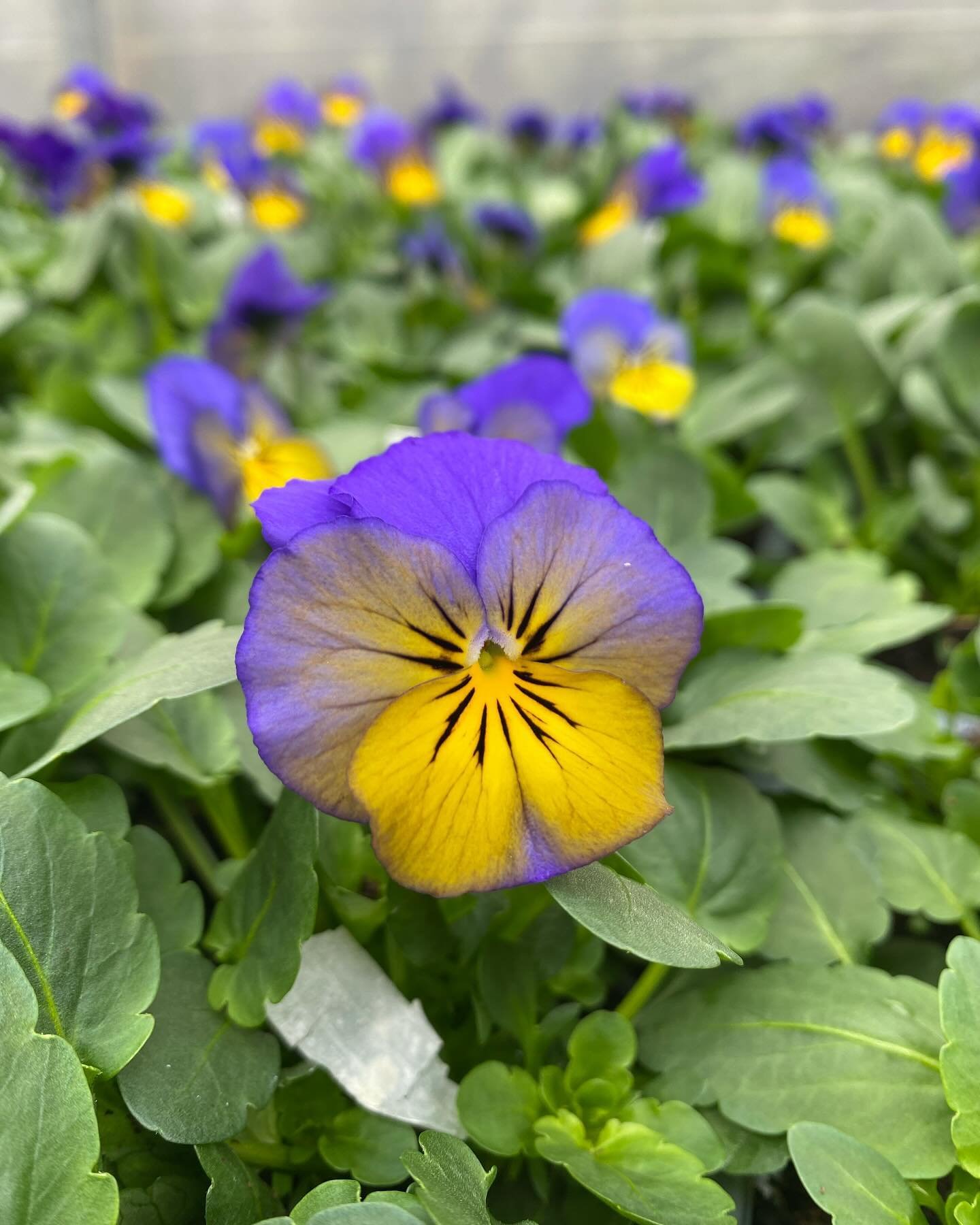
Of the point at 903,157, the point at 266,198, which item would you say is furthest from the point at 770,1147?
the point at 903,157

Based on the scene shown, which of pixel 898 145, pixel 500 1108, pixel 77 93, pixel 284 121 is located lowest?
pixel 898 145

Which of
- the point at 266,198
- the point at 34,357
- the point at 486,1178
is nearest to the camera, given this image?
the point at 486,1178

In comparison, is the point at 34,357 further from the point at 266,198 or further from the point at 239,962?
the point at 239,962

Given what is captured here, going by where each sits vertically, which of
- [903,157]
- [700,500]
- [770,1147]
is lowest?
[903,157]

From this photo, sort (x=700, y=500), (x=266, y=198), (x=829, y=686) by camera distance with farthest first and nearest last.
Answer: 1. (x=266, y=198)
2. (x=700, y=500)
3. (x=829, y=686)

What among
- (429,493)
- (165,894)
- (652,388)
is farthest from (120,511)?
(652,388)

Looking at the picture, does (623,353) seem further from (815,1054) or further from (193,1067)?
(193,1067)

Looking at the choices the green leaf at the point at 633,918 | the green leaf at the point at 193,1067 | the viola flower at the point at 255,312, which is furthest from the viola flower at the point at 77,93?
the green leaf at the point at 633,918
